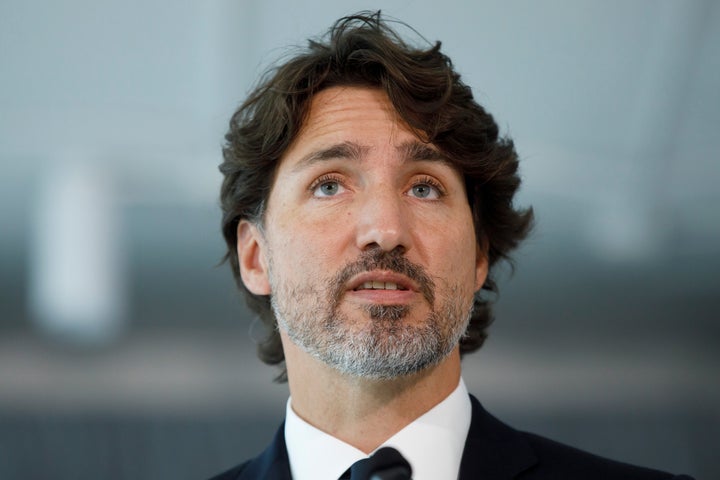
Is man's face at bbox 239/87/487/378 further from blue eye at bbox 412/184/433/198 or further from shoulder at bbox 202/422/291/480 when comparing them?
shoulder at bbox 202/422/291/480

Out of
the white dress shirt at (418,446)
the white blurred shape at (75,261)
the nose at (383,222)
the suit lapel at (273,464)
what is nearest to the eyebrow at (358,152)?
the nose at (383,222)

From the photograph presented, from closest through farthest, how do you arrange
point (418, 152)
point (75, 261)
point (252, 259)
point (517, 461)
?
point (517, 461)
point (418, 152)
point (252, 259)
point (75, 261)

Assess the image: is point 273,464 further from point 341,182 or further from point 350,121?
point 350,121

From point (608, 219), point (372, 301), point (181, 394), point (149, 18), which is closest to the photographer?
point (372, 301)

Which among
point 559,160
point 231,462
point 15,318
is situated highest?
point 559,160

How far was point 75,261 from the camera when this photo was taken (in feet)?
13.2

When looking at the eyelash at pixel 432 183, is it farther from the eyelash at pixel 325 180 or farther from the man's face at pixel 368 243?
the eyelash at pixel 325 180

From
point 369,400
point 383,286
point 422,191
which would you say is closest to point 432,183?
point 422,191

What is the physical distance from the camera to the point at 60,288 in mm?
4039

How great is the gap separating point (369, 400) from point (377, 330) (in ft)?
0.59

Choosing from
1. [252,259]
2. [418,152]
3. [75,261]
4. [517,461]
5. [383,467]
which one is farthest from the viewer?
[75,261]

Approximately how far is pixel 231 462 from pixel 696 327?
2144mm

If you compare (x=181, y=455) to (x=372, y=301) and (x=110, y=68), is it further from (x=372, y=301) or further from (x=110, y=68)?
(x=372, y=301)

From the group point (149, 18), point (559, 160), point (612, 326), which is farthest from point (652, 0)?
point (149, 18)
